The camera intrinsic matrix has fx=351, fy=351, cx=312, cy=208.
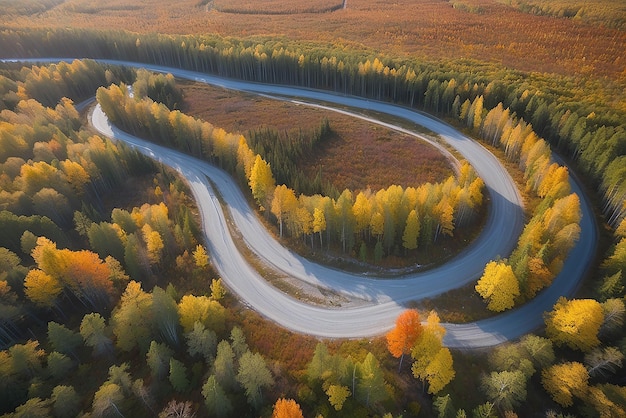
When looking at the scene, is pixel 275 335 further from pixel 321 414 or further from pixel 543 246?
pixel 543 246

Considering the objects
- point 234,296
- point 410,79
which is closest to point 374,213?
point 234,296

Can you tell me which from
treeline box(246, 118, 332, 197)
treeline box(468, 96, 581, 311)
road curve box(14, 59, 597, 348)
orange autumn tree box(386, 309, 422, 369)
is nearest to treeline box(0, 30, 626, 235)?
treeline box(468, 96, 581, 311)

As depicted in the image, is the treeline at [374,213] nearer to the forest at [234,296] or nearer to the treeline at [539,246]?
the forest at [234,296]

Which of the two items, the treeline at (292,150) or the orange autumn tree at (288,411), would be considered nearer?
the orange autumn tree at (288,411)

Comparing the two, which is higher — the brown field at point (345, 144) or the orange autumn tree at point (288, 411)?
the brown field at point (345, 144)

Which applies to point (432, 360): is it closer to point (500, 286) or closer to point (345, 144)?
point (500, 286)

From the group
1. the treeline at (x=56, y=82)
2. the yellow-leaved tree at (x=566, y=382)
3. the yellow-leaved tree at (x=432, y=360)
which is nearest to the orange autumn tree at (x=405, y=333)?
the yellow-leaved tree at (x=432, y=360)

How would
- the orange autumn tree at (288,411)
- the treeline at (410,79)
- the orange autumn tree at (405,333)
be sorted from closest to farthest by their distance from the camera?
the orange autumn tree at (288,411), the orange autumn tree at (405,333), the treeline at (410,79)
